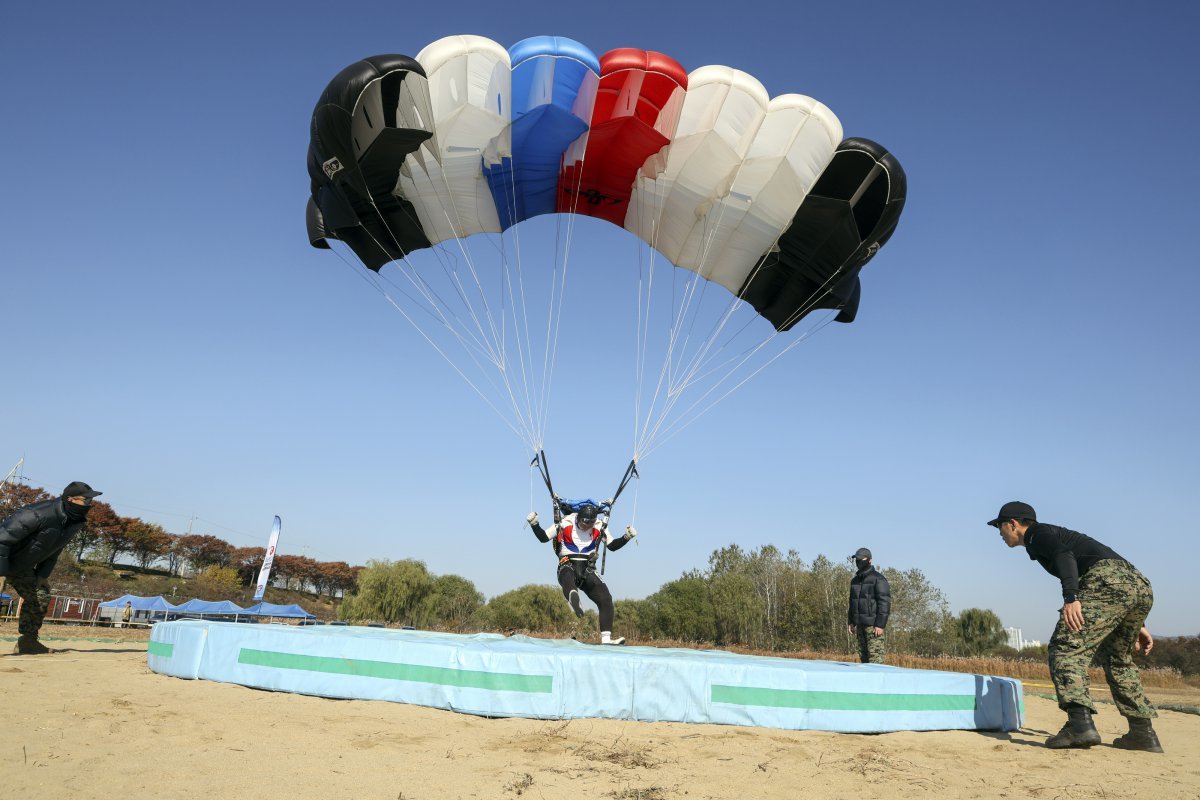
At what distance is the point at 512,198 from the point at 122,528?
69216 mm

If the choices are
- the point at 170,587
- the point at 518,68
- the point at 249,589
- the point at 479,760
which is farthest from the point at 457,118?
the point at 249,589

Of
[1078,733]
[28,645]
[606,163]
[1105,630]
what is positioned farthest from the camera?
[606,163]

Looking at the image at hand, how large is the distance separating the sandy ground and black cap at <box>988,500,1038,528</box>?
150 cm

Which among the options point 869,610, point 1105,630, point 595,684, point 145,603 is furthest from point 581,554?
point 145,603

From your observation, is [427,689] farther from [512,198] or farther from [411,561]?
[411,561]

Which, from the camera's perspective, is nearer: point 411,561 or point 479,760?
point 479,760

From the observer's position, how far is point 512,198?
28.9 ft

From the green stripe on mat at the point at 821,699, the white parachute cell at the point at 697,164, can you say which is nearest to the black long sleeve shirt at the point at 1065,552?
the green stripe on mat at the point at 821,699

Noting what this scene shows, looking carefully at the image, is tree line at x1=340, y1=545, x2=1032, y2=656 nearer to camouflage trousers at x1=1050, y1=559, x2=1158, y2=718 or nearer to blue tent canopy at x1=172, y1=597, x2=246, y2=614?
blue tent canopy at x1=172, y1=597, x2=246, y2=614

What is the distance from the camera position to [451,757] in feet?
11.2

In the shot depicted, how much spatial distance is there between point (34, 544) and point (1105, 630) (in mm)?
9037

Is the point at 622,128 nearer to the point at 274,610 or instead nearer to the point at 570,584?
the point at 570,584

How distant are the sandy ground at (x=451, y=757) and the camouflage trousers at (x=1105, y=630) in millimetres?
363

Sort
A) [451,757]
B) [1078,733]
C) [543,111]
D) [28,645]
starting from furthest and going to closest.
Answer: [543,111]
[28,645]
[1078,733]
[451,757]
